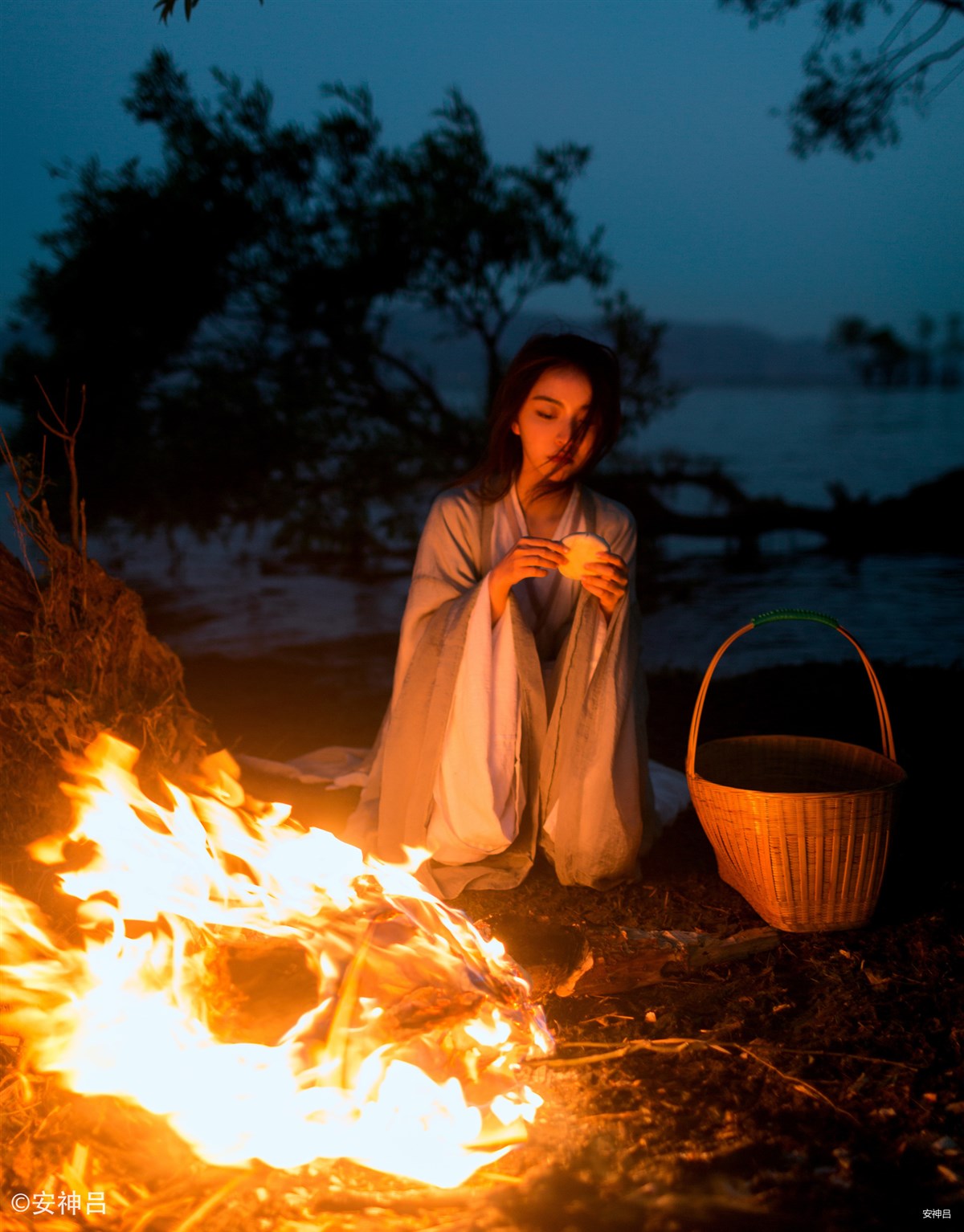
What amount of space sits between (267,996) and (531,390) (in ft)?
7.27

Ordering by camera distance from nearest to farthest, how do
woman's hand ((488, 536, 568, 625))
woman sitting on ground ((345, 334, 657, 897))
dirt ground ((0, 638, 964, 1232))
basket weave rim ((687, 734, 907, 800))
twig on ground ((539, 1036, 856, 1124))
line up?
dirt ground ((0, 638, 964, 1232)), twig on ground ((539, 1036, 856, 1124)), basket weave rim ((687, 734, 907, 800)), woman's hand ((488, 536, 568, 625)), woman sitting on ground ((345, 334, 657, 897))

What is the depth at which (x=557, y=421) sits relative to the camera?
3619mm

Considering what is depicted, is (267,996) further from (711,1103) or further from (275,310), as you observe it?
(275,310)

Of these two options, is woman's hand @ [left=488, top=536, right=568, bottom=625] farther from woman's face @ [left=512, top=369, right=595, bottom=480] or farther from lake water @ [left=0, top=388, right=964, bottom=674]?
lake water @ [left=0, top=388, right=964, bottom=674]

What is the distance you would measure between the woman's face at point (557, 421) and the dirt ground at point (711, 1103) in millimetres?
1549

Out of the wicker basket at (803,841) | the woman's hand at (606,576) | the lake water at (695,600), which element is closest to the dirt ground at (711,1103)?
the wicker basket at (803,841)

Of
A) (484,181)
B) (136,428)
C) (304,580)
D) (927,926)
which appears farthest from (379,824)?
(304,580)

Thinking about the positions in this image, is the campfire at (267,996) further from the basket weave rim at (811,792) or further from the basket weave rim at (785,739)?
the basket weave rim at (785,739)

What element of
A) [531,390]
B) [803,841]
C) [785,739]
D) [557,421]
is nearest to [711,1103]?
[803,841]

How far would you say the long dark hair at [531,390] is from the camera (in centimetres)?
361

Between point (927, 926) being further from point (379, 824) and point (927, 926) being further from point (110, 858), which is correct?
point (110, 858)

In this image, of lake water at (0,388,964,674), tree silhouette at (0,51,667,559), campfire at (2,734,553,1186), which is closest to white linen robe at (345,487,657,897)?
campfire at (2,734,553,1186)

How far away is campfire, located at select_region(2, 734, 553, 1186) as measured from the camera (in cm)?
207

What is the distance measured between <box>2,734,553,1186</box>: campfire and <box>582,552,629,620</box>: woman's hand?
49.0 inches
